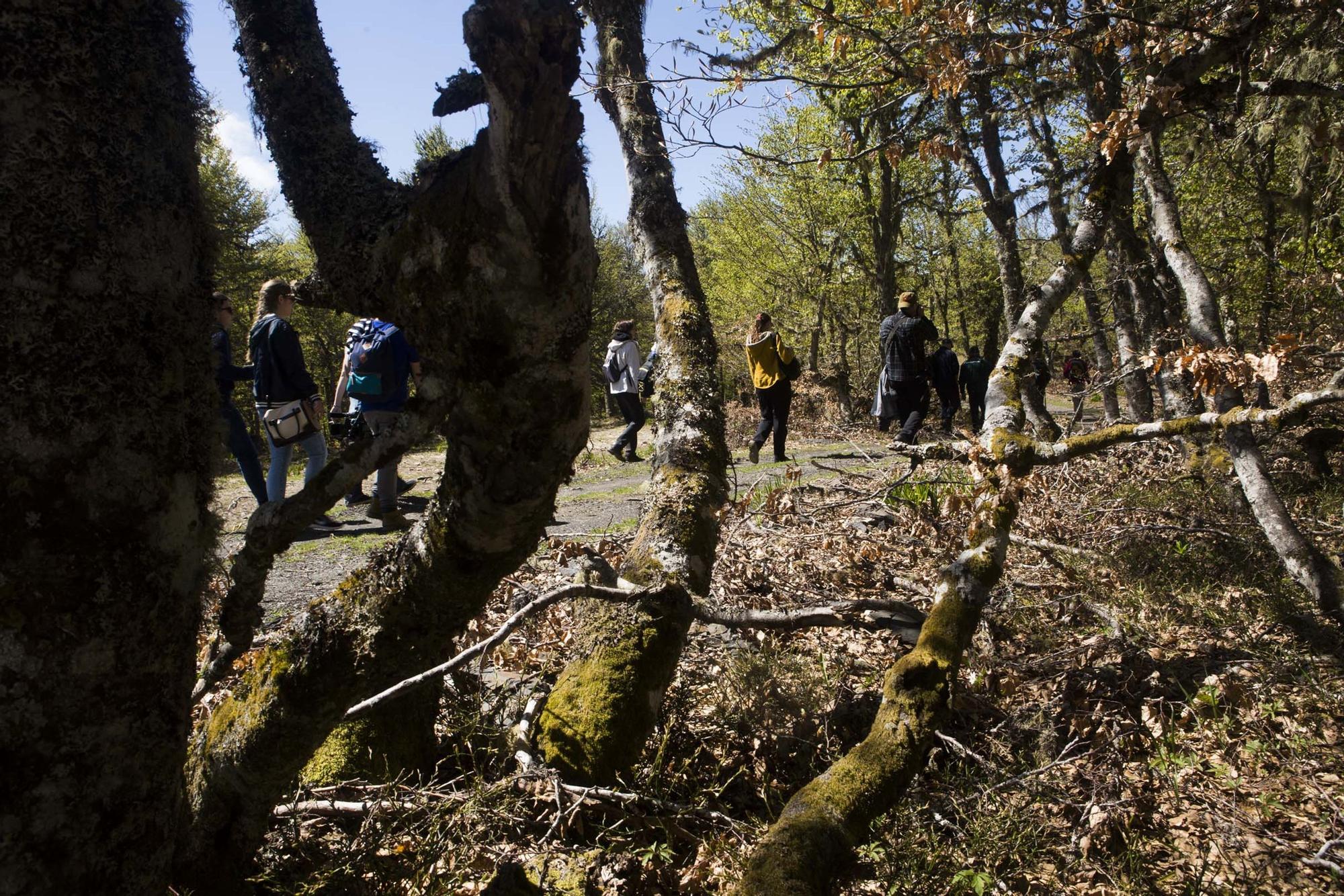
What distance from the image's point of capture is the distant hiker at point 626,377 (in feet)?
Result: 36.8

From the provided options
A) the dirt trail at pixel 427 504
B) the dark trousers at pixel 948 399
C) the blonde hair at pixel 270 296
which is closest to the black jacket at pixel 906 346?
the dirt trail at pixel 427 504

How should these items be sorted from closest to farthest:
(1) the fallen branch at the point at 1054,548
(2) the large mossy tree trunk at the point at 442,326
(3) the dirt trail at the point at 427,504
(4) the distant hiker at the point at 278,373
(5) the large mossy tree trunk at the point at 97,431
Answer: (5) the large mossy tree trunk at the point at 97,431 < (2) the large mossy tree trunk at the point at 442,326 < (1) the fallen branch at the point at 1054,548 < (3) the dirt trail at the point at 427,504 < (4) the distant hiker at the point at 278,373

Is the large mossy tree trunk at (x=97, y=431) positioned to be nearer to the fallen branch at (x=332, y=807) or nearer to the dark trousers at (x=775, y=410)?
the fallen branch at (x=332, y=807)

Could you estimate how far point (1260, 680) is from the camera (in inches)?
160

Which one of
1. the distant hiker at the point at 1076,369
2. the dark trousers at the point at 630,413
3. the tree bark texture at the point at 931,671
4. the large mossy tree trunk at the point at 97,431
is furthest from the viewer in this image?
the distant hiker at the point at 1076,369

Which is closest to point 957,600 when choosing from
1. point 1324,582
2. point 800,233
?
point 1324,582

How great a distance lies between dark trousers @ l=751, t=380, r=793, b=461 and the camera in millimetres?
10359

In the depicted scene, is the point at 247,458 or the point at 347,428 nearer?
the point at 347,428

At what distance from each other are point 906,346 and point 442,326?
8.31m

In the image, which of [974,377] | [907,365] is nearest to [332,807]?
[907,365]

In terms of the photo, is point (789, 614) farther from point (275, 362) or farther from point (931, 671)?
point (275, 362)

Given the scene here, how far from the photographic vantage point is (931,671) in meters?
3.35

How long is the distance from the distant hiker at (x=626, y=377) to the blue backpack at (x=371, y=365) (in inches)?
185

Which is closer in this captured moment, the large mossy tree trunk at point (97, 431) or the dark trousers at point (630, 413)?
the large mossy tree trunk at point (97, 431)
